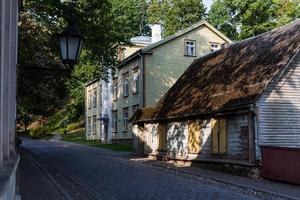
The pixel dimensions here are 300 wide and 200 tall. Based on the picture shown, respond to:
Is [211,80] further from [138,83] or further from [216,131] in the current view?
[138,83]

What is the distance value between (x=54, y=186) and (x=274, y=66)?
10412 millimetres

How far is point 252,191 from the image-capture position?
50.2 feet

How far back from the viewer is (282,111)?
20.6 meters

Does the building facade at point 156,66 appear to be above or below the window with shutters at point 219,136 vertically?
above

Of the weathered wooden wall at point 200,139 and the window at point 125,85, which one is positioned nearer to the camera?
the weathered wooden wall at point 200,139

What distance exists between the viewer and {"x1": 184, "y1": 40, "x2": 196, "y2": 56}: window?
42.5 meters

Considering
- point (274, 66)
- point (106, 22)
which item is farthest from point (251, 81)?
point (106, 22)

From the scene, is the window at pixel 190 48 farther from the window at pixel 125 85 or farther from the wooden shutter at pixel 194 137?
the wooden shutter at pixel 194 137

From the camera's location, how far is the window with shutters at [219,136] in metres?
21.9

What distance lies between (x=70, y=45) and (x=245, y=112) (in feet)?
39.2

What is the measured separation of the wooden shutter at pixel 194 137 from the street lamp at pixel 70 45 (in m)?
15.5

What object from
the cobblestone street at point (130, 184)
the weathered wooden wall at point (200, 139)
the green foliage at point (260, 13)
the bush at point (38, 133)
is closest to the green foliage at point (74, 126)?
the bush at point (38, 133)

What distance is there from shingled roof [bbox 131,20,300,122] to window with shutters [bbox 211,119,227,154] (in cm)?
61

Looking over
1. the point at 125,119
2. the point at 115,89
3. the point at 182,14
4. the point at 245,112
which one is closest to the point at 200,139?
the point at 245,112
